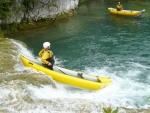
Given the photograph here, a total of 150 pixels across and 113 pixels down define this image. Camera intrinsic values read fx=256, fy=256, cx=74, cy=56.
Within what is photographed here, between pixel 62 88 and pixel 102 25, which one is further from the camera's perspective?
pixel 102 25

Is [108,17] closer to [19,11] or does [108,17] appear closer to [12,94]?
[19,11]

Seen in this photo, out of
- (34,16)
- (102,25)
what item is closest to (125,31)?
(102,25)

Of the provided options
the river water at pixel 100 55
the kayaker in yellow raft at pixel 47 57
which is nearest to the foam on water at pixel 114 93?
the river water at pixel 100 55

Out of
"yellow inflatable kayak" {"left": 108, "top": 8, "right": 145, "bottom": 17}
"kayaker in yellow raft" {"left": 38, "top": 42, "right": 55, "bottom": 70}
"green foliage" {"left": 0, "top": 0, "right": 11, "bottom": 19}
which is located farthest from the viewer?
"yellow inflatable kayak" {"left": 108, "top": 8, "right": 145, "bottom": 17}

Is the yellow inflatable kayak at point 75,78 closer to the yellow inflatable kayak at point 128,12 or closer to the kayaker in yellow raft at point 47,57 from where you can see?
the kayaker in yellow raft at point 47,57

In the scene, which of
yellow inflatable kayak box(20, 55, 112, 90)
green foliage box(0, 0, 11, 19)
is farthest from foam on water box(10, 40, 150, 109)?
green foliage box(0, 0, 11, 19)

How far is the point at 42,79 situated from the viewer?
10.0 m

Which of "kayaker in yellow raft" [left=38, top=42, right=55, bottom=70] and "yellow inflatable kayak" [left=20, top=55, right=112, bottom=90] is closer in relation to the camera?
"yellow inflatable kayak" [left=20, top=55, right=112, bottom=90]

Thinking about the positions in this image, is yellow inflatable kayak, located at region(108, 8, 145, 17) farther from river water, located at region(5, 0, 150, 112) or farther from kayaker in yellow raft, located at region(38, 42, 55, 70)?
kayaker in yellow raft, located at region(38, 42, 55, 70)

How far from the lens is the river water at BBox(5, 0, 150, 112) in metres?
9.54

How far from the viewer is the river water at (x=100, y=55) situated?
376 inches

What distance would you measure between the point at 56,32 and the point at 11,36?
3.50m

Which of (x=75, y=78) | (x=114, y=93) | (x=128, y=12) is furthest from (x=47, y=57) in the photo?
(x=128, y=12)

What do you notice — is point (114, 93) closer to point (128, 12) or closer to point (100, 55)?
point (100, 55)
